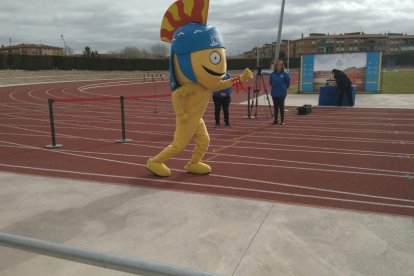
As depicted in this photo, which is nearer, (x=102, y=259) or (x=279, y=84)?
(x=102, y=259)

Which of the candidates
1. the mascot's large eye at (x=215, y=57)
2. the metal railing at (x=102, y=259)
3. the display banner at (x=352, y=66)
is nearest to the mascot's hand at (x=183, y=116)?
the mascot's large eye at (x=215, y=57)

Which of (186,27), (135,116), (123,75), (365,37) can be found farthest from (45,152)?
(365,37)

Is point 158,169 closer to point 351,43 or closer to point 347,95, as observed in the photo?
point 347,95

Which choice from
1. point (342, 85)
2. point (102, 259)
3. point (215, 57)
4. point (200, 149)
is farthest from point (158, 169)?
point (342, 85)

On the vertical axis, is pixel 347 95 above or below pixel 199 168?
above

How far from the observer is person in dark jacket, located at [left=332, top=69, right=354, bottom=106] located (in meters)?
15.9

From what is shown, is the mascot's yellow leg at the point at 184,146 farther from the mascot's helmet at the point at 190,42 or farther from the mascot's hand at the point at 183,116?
the mascot's helmet at the point at 190,42

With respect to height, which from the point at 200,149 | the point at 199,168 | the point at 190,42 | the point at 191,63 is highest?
the point at 190,42

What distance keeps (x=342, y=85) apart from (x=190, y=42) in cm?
1260

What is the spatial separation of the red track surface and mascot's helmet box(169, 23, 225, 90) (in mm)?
1680

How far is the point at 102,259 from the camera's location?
5.28 feet

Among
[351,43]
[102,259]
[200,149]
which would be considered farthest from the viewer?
Answer: [351,43]

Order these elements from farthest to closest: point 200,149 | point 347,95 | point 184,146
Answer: point 347,95
point 200,149
point 184,146

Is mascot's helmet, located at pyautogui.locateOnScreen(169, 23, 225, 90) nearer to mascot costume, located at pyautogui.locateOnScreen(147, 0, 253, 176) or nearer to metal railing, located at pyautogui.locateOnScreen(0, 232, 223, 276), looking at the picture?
mascot costume, located at pyautogui.locateOnScreen(147, 0, 253, 176)
